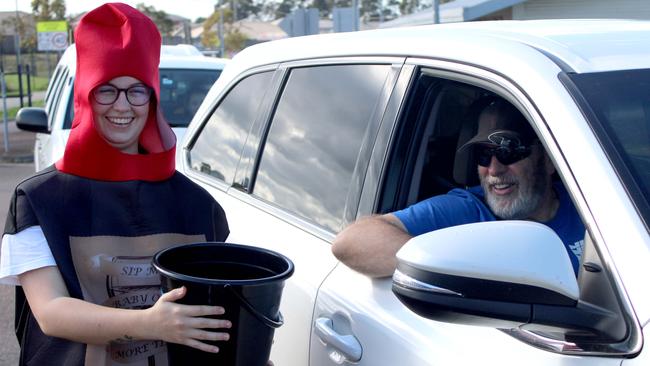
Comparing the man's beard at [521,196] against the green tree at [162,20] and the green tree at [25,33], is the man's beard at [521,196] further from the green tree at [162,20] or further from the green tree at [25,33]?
the green tree at [162,20]

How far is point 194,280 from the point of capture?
1.84 metres

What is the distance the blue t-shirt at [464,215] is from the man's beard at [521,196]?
0.07m

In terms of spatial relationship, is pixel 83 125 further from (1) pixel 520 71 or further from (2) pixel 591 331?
(2) pixel 591 331

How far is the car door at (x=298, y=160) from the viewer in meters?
2.66

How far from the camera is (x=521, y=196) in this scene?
252 centimetres

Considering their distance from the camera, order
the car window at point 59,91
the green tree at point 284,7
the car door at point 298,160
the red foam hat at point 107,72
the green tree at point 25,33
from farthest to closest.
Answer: the green tree at point 284,7, the green tree at point 25,33, the car window at point 59,91, the car door at point 298,160, the red foam hat at point 107,72

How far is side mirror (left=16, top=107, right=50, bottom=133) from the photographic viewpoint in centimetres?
741

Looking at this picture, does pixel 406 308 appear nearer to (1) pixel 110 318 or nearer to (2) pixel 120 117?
(1) pixel 110 318

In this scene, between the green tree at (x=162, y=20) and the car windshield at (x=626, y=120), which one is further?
the green tree at (x=162, y=20)

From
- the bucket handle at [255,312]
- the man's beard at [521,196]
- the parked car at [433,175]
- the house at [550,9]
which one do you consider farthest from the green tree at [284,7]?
the bucket handle at [255,312]

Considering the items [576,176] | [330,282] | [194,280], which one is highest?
[576,176]

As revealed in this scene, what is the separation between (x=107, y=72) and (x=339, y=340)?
92 cm

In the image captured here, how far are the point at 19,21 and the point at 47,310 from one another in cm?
5427

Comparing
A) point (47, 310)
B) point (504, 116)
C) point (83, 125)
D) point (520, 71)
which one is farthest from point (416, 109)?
point (47, 310)
